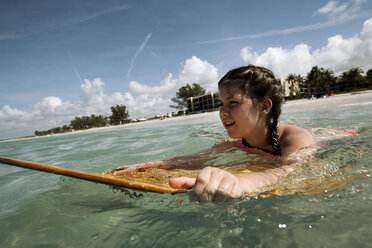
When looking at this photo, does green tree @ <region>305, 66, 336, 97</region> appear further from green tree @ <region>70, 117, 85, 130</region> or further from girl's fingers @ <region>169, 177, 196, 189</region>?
green tree @ <region>70, 117, 85, 130</region>

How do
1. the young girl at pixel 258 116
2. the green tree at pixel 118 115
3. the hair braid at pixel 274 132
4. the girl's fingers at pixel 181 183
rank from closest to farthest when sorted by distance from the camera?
the girl's fingers at pixel 181 183, the young girl at pixel 258 116, the hair braid at pixel 274 132, the green tree at pixel 118 115

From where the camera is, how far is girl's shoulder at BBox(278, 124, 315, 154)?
2.43m

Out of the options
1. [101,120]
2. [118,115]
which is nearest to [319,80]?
[118,115]

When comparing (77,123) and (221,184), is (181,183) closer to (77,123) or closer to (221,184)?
(221,184)

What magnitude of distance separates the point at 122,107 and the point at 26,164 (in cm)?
7995

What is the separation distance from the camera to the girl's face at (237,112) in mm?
2424

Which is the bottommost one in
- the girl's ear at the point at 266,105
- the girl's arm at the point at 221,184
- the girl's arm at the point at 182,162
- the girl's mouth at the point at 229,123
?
the girl's arm at the point at 182,162

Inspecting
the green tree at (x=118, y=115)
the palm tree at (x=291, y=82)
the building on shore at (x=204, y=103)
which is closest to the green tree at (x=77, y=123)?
the green tree at (x=118, y=115)

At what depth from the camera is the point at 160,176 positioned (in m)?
2.44

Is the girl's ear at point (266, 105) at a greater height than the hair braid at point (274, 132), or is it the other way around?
the girl's ear at point (266, 105)

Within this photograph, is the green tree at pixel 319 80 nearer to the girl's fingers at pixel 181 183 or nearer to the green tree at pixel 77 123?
the girl's fingers at pixel 181 183

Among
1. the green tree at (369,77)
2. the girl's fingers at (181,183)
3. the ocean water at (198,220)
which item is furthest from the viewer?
the green tree at (369,77)

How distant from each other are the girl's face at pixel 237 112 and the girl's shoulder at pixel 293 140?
0.41 meters

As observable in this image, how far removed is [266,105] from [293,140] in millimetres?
498
